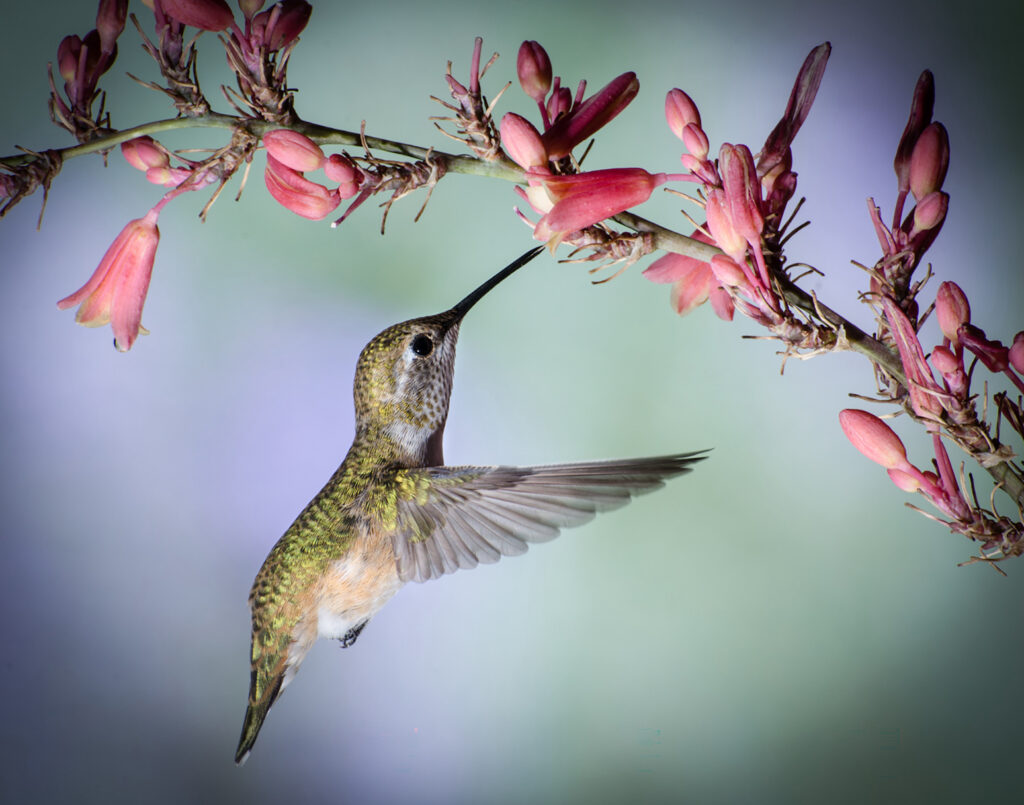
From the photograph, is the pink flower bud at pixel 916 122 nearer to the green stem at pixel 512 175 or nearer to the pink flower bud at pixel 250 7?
the green stem at pixel 512 175

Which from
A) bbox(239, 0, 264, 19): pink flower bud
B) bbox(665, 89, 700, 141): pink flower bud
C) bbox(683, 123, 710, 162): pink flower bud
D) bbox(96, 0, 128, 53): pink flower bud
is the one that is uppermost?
bbox(96, 0, 128, 53): pink flower bud

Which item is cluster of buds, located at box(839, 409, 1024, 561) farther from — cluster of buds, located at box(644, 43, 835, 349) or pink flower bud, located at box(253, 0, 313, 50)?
pink flower bud, located at box(253, 0, 313, 50)

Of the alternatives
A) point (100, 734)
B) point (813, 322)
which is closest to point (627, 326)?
point (813, 322)

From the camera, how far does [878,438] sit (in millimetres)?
441

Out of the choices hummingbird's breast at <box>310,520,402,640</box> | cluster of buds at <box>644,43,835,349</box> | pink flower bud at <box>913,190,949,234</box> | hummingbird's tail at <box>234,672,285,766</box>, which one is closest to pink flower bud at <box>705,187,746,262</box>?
cluster of buds at <box>644,43,835,349</box>

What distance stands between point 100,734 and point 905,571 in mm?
1083

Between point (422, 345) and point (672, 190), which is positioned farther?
point (422, 345)

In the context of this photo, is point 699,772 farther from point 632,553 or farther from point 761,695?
point 632,553

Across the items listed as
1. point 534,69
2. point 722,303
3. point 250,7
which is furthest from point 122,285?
point 722,303

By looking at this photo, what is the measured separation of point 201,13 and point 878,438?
1.51ft

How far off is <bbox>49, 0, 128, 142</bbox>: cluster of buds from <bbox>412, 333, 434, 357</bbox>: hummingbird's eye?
28cm

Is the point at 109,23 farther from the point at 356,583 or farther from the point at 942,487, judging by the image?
the point at 942,487

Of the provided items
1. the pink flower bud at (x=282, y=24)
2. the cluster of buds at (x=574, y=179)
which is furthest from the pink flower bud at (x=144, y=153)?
the cluster of buds at (x=574, y=179)

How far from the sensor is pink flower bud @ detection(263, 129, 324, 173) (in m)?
0.44
